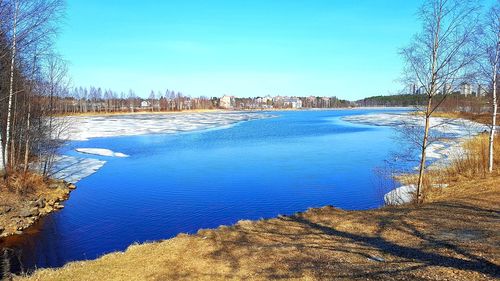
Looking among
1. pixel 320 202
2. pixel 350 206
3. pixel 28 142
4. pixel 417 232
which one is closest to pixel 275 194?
pixel 320 202

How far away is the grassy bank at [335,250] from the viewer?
7.88 meters

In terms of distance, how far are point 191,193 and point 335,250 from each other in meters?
12.1

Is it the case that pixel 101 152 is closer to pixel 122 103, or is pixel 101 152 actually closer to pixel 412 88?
pixel 412 88

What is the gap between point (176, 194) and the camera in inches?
797

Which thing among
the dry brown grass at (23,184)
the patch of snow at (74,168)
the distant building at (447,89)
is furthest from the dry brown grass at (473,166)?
the patch of snow at (74,168)

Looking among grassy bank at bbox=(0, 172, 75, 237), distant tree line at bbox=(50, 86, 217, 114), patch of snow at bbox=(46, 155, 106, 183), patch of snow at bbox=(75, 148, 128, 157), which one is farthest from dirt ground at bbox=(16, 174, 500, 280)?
distant tree line at bbox=(50, 86, 217, 114)

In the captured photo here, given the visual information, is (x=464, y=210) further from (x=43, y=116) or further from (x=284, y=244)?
(x=43, y=116)

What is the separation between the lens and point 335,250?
30.7 feet

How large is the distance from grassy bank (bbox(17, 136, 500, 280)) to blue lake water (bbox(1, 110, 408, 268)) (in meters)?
3.60

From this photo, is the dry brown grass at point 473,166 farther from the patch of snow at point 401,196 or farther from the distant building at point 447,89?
the distant building at point 447,89

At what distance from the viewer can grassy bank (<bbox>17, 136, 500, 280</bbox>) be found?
788cm

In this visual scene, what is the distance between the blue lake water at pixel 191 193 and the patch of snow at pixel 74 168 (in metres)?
0.79

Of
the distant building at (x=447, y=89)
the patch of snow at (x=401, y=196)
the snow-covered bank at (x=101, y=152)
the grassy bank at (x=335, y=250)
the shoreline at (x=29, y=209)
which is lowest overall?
the shoreline at (x=29, y=209)

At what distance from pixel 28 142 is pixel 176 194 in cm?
910
